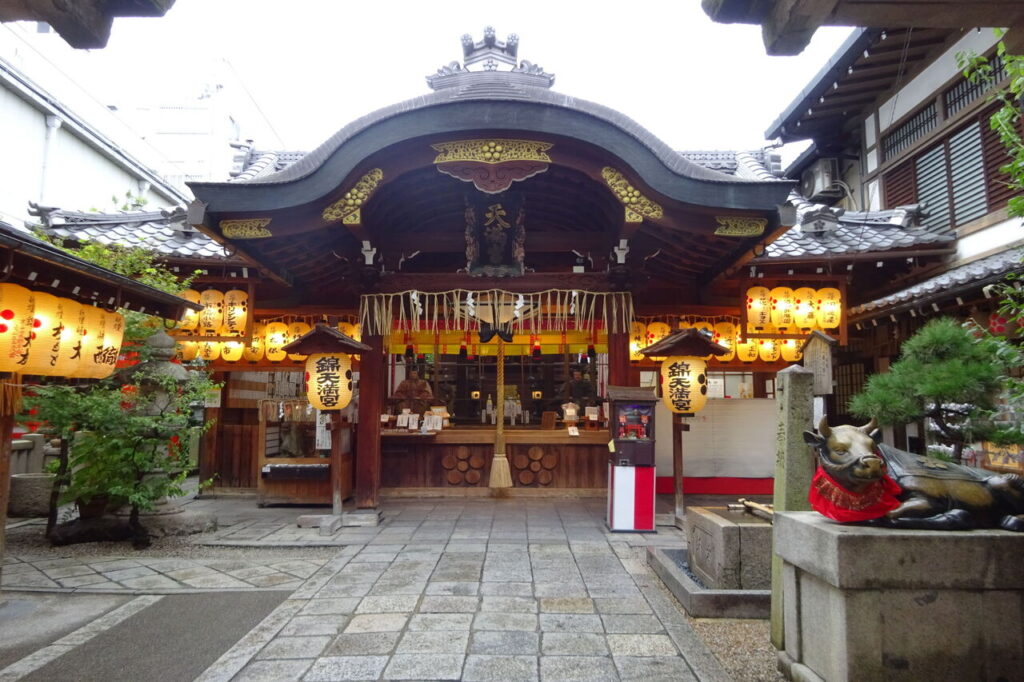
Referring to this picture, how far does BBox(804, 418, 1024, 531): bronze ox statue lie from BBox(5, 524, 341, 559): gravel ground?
20.6 ft

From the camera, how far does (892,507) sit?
355cm

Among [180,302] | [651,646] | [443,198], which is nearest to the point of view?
[651,646]

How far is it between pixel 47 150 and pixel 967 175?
70.2ft

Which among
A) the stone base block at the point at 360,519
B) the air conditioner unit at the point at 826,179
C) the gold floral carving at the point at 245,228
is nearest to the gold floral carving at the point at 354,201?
the gold floral carving at the point at 245,228

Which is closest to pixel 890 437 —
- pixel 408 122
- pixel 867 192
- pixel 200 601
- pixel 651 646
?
pixel 867 192

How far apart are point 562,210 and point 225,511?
27.7ft

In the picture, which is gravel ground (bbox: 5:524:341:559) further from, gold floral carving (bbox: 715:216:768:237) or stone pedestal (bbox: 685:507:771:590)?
gold floral carving (bbox: 715:216:768:237)

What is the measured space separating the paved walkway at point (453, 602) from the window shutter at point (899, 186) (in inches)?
350

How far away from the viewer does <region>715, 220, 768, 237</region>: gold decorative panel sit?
27.2 feet

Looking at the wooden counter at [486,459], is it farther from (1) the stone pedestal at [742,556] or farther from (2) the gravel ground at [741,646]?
(2) the gravel ground at [741,646]

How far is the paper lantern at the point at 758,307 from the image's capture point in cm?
1047

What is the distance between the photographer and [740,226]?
27.4ft

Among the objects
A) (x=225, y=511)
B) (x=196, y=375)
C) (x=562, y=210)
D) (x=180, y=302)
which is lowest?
(x=225, y=511)

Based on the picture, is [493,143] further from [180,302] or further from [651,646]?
[651,646]
